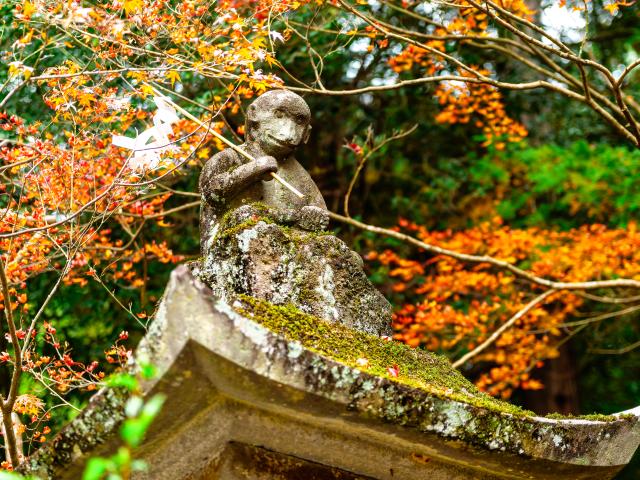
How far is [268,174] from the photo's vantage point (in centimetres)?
425

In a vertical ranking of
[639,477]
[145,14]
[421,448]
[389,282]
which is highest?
[145,14]

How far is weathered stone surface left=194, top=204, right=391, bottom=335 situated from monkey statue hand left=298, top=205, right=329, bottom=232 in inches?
3.9

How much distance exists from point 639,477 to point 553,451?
9673mm

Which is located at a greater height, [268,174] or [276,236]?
[268,174]

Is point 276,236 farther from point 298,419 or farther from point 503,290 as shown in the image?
point 503,290

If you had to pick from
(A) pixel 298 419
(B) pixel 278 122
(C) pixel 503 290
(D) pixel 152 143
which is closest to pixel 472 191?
(C) pixel 503 290

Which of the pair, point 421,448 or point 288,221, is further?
point 288,221

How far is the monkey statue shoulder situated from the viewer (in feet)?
12.6

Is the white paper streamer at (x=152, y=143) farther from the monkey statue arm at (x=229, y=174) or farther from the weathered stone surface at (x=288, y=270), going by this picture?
the weathered stone surface at (x=288, y=270)

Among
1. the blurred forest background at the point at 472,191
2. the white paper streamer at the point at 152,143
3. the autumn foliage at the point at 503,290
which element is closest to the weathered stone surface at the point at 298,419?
the white paper streamer at the point at 152,143

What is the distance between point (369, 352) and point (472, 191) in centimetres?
915

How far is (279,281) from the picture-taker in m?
3.84

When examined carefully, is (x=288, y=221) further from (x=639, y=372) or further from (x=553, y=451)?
(x=639, y=372)

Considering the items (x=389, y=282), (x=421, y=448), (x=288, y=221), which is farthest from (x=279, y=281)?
(x=389, y=282)
